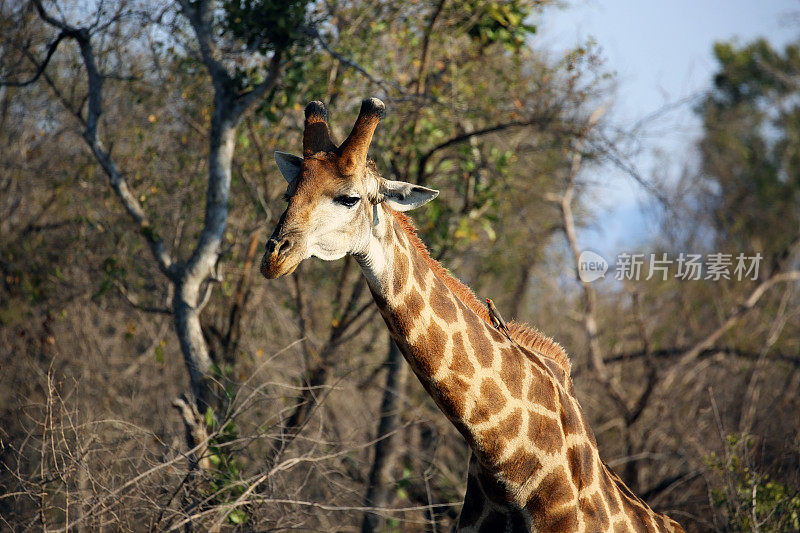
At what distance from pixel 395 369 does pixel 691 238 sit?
5394 mm

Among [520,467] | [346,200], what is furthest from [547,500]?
[346,200]

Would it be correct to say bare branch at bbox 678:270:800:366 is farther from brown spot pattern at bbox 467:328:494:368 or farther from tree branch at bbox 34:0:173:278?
tree branch at bbox 34:0:173:278

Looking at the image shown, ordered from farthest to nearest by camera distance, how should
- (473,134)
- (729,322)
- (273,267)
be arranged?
(729,322) < (473,134) < (273,267)

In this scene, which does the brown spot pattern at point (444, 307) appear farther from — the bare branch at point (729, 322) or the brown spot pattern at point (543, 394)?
the bare branch at point (729, 322)

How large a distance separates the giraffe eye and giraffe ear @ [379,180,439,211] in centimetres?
22

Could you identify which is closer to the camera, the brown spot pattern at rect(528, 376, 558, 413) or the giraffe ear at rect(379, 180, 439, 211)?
the giraffe ear at rect(379, 180, 439, 211)

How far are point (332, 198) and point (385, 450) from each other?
14.5 ft

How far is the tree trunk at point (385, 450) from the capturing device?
695 cm

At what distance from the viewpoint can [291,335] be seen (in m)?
7.25

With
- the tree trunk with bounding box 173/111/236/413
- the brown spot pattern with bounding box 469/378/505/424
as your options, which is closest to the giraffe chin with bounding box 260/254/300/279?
the brown spot pattern with bounding box 469/378/505/424

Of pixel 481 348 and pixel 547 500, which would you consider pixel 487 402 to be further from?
pixel 547 500

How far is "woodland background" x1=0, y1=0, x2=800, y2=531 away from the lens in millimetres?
5145

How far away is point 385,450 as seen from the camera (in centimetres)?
711

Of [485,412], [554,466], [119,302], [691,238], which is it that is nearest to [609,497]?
[554,466]
